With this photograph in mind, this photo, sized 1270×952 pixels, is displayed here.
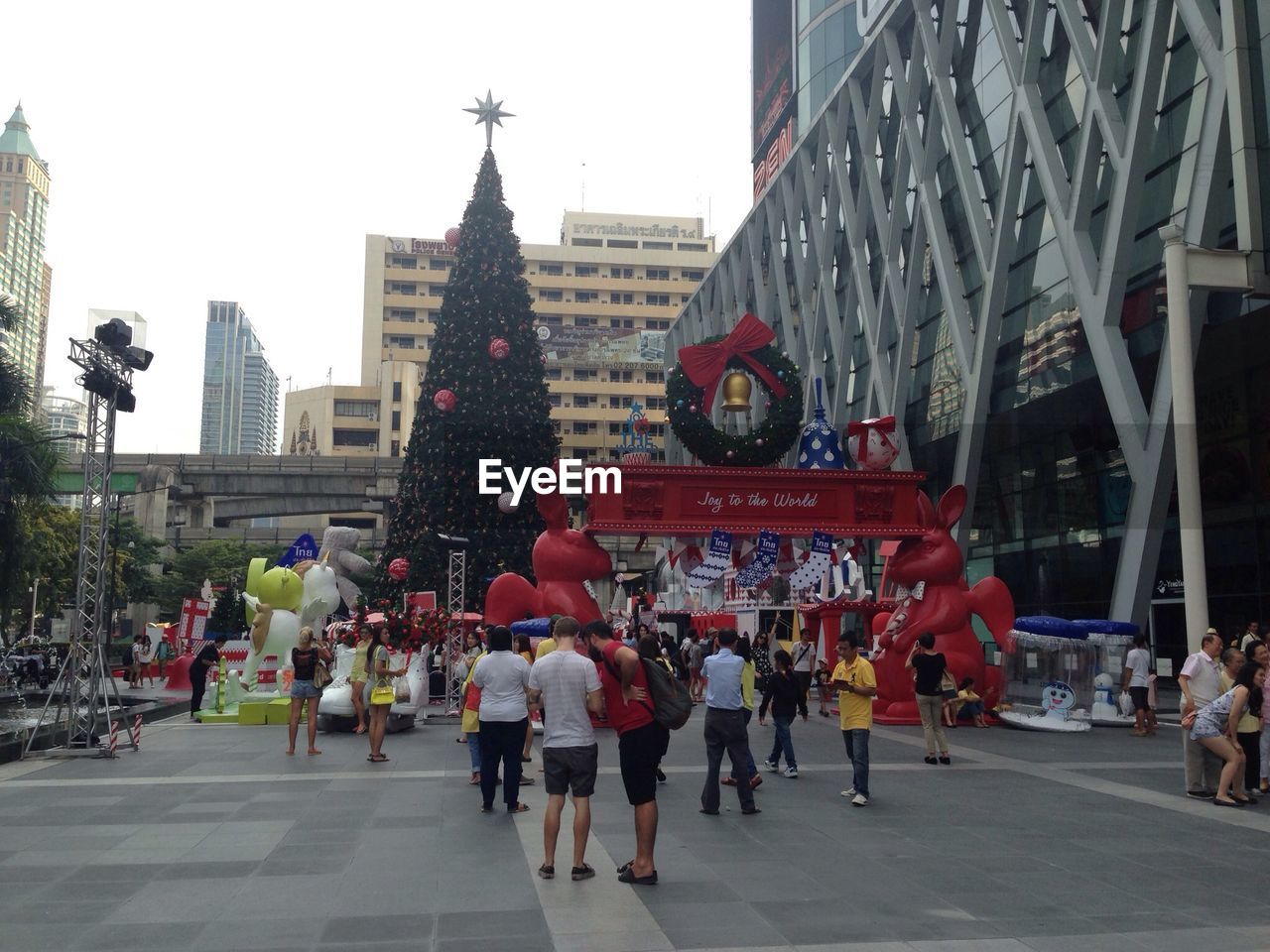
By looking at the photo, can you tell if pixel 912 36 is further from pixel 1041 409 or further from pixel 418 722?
pixel 418 722

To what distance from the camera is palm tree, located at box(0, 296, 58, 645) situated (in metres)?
26.8

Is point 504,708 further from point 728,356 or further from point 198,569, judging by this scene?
point 198,569

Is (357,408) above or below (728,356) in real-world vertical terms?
above

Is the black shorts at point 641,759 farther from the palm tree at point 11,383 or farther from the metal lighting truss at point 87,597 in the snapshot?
the palm tree at point 11,383

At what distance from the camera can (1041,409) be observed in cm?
2478

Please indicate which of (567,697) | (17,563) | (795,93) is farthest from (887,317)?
(567,697)

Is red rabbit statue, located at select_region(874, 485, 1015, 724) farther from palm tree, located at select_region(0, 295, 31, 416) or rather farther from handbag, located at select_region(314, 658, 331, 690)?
palm tree, located at select_region(0, 295, 31, 416)

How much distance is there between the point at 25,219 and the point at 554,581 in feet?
596

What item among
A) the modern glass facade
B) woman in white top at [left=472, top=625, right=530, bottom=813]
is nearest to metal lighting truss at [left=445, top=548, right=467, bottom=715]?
woman in white top at [left=472, top=625, right=530, bottom=813]

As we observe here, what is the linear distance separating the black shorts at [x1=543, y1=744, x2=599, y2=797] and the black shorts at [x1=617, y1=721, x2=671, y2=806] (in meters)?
0.22

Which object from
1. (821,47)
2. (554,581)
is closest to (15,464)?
(554,581)

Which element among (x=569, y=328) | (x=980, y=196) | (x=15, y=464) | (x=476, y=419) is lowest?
(x=15, y=464)

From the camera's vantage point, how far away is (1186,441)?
11.8m

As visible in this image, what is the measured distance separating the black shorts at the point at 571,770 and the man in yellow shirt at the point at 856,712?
3562mm
